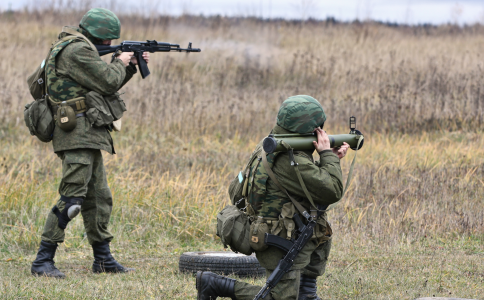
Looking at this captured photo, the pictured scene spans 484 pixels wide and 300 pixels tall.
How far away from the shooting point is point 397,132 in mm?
10727

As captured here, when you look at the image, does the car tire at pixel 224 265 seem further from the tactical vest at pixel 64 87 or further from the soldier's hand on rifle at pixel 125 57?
the soldier's hand on rifle at pixel 125 57

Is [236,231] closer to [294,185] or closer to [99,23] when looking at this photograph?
[294,185]

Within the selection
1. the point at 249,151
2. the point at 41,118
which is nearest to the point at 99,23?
the point at 41,118

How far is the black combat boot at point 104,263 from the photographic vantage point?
491cm

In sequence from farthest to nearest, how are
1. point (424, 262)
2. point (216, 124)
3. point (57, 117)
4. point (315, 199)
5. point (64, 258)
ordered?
point (216, 124)
point (64, 258)
point (424, 262)
point (57, 117)
point (315, 199)

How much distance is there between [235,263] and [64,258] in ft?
6.01

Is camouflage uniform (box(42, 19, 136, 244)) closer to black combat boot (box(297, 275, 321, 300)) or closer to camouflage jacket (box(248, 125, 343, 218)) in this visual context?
camouflage jacket (box(248, 125, 343, 218))

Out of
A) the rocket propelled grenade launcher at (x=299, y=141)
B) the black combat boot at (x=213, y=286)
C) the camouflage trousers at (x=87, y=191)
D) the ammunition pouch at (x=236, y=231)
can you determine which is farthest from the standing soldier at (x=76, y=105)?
the rocket propelled grenade launcher at (x=299, y=141)

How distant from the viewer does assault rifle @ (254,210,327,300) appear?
11.0 ft

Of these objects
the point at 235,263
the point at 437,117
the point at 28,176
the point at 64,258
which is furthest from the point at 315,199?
the point at 437,117

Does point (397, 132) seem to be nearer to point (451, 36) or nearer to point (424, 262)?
point (424, 262)

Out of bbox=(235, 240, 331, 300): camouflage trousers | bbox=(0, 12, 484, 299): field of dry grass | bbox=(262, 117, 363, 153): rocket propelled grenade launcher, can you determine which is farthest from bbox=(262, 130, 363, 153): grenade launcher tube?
bbox=(0, 12, 484, 299): field of dry grass

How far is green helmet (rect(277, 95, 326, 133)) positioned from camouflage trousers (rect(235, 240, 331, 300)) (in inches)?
27.4

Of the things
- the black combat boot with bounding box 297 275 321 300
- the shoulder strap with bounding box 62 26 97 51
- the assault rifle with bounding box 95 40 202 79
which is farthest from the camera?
the assault rifle with bounding box 95 40 202 79
